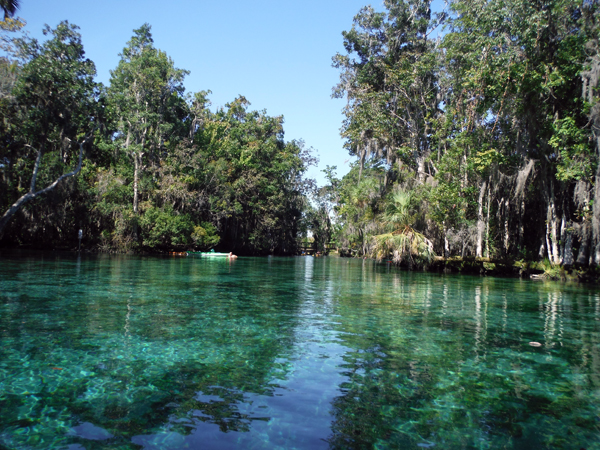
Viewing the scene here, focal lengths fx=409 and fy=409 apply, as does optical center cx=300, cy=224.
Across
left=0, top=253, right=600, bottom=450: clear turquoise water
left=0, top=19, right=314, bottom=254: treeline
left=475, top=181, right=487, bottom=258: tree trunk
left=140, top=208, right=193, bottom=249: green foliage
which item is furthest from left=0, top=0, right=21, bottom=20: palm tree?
left=475, top=181, right=487, bottom=258: tree trunk

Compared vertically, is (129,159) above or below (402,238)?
above

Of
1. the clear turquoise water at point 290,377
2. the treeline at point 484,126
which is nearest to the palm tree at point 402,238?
the treeline at point 484,126

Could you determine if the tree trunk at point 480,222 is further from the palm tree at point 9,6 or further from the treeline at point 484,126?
the palm tree at point 9,6

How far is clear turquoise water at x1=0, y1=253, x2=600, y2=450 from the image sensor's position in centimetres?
331

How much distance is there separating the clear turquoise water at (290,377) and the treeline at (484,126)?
1181cm

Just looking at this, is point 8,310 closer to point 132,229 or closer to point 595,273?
point 595,273

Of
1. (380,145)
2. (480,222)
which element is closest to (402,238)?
(480,222)

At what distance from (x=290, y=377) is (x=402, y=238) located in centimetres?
1926

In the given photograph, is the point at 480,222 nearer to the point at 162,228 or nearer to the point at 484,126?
the point at 484,126

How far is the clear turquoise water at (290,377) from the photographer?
3.31 meters

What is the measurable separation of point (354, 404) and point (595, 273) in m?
18.1

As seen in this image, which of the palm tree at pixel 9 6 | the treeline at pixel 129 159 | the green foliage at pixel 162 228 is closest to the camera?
the palm tree at pixel 9 6

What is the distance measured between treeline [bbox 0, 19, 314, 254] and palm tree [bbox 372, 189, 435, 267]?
Result: 19.7m

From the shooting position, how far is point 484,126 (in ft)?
70.2
